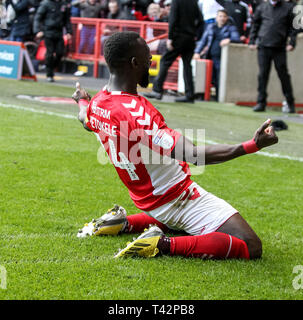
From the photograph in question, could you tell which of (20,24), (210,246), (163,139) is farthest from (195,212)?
(20,24)

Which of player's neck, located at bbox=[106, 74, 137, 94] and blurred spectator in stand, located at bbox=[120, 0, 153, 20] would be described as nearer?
player's neck, located at bbox=[106, 74, 137, 94]

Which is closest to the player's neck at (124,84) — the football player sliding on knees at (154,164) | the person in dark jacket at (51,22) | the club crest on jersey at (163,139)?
the football player sliding on knees at (154,164)

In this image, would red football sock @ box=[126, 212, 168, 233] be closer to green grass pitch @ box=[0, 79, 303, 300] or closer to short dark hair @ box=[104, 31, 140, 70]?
green grass pitch @ box=[0, 79, 303, 300]

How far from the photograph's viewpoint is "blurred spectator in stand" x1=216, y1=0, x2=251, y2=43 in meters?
14.9

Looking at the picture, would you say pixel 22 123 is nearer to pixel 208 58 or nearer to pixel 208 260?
pixel 208 260

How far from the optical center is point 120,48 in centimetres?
353

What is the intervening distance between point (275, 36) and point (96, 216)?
8673mm

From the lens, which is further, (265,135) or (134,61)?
(134,61)

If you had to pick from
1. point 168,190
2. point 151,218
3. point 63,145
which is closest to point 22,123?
point 63,145

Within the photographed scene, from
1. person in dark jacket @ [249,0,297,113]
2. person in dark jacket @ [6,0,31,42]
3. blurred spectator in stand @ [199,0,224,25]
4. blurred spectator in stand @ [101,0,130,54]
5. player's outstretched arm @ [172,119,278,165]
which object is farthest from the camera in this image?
blurred spectator in stand @ [101,0,130,54]

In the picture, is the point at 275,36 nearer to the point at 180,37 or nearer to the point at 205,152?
the point at 180,37

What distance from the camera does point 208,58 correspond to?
50.1ft

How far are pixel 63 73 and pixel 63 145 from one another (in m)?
12.9

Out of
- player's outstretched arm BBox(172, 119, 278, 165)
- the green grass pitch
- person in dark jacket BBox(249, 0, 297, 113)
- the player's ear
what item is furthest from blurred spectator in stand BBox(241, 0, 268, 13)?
player's outstretched arm BBox(172, 119, 278, 165)
